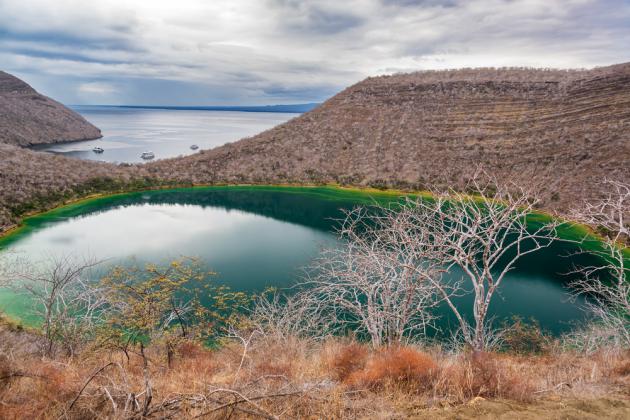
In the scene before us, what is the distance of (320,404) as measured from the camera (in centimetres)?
539

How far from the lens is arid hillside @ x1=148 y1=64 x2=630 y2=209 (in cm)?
3781

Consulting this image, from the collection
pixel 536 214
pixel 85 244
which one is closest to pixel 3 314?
pixel 85 244

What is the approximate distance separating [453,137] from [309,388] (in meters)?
50.9

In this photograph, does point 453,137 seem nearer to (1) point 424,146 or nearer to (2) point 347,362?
(1) point 424,146

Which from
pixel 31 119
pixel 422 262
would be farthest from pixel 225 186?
pixel 31 119

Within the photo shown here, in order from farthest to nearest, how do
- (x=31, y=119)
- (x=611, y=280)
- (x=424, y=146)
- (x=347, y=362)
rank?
1. (x=31, y=119)
2. (x=424, y=146)
3. (x=611, y=280)
4. (x=347, y=362)

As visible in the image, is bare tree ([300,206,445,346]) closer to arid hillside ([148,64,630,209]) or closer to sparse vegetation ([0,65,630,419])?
sparse vegetation ([0,65,630,419])

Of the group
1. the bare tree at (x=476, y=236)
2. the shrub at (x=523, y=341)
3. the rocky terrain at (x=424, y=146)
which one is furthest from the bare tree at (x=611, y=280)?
the rocky terrain at (x=424, y=146)

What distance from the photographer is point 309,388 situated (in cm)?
572

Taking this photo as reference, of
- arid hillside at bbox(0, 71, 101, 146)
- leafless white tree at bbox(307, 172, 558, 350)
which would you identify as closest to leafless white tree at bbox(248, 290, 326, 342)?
leafless white tree at bbox(307, 172, 558, 350)

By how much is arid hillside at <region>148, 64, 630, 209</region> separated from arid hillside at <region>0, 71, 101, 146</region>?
60.2 metres

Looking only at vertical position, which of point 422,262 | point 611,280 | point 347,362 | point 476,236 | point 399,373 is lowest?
point 611,280

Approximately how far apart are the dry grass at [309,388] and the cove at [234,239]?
7.53 m

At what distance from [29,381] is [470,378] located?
25.2 feet
